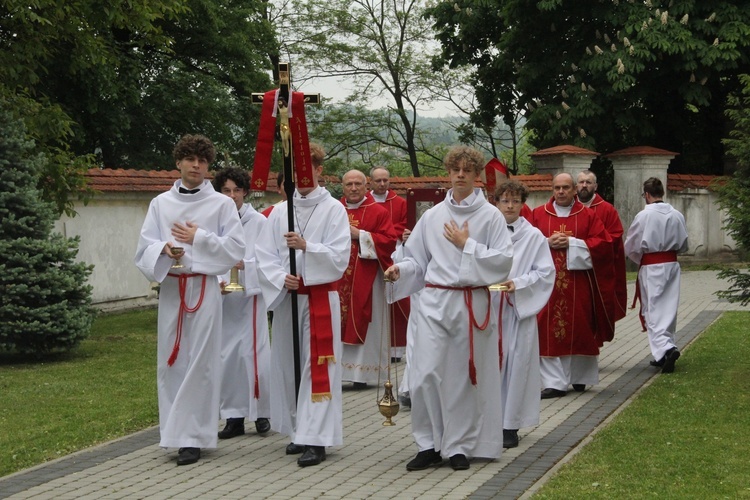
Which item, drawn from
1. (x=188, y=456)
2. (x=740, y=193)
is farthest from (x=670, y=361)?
(x=188, y=456)

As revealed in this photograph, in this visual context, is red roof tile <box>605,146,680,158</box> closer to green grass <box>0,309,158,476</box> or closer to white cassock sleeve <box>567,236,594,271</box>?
green grass <box>0,309,158,476</box>

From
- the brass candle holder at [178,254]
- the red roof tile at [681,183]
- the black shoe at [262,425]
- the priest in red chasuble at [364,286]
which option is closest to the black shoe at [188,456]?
the black shoe at [262,425]

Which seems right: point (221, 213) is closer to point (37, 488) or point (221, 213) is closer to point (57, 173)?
point (37, 488)

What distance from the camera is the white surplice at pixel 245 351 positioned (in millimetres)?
9570

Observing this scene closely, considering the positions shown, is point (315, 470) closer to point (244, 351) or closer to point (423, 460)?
point (423, 460)

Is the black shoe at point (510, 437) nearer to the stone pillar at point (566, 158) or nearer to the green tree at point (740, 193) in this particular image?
the green tree at point (740, 193)

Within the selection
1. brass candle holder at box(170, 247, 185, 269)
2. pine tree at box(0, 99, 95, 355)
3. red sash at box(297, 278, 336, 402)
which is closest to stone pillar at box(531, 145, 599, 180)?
pine tree at box(0, 99, 95, 355)

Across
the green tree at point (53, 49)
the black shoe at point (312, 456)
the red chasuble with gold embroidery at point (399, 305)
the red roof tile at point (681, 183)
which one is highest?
the green tree at point (53, 49)

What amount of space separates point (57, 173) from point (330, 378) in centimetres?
895

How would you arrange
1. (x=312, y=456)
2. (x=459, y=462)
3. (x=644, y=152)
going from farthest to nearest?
(x=644, y=152), (x=312, y=456), (x=459, y=462)

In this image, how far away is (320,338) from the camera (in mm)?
8578

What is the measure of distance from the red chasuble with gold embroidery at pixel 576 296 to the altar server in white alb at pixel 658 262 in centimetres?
110

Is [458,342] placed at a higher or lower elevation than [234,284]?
lower

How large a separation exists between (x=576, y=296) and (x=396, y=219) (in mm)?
2424
